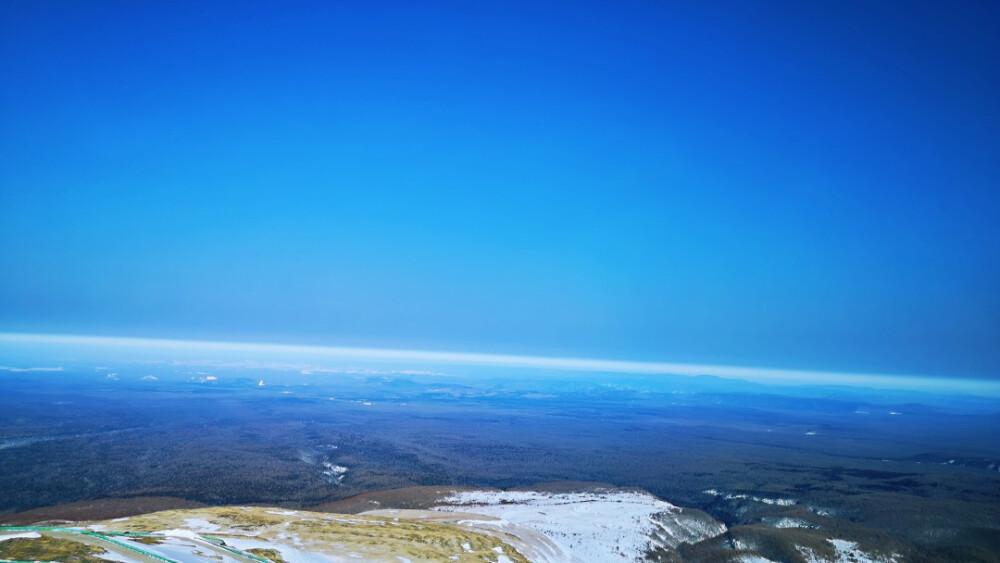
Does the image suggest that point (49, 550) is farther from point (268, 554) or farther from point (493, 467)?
point (493, 467)

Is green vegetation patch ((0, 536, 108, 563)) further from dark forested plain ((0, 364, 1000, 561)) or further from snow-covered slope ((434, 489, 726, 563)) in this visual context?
dark forested plain ((0, 364, 1000, 561))

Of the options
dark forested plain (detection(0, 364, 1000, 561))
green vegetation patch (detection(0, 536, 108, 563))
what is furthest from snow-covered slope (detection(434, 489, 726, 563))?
green vegetation patch (detection(0, 536, 108, 563))

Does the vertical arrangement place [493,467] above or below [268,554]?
below

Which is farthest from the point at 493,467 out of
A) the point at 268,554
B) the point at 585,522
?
the point at 268,554

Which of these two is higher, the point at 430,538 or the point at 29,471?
the point at 430,538

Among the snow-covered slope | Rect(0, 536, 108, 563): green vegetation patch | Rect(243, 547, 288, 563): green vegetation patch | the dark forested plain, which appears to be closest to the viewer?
Rect(0, 536, 108, 563): green vegetation patch

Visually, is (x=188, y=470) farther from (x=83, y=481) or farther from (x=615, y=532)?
(x=615, y=532)

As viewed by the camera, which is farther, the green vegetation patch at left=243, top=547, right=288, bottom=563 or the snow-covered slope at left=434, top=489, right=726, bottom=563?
the snow-covered slope at left=434, top=489, right=726, bottom=563

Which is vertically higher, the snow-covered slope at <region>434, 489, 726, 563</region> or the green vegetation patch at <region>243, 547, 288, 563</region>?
the green vegetation patch at <region>243, 547, 288, 563</region>

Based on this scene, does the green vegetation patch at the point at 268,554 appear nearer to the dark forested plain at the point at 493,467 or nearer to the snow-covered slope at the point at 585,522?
the snow-covered slope at the point at 585,522

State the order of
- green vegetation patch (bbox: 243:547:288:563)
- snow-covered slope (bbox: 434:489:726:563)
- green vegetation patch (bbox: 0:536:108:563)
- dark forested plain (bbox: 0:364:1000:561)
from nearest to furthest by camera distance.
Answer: green vegetation patch (bbox: 0:536:108:563)
green vegetation patch (bbox: 243:547:288:563)
snow-covered slope (bbox: 434:489:726:563)
dark forested plain (bbox: 0:364:1000:561)

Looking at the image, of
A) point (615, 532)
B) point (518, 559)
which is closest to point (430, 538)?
point (518, 559)
